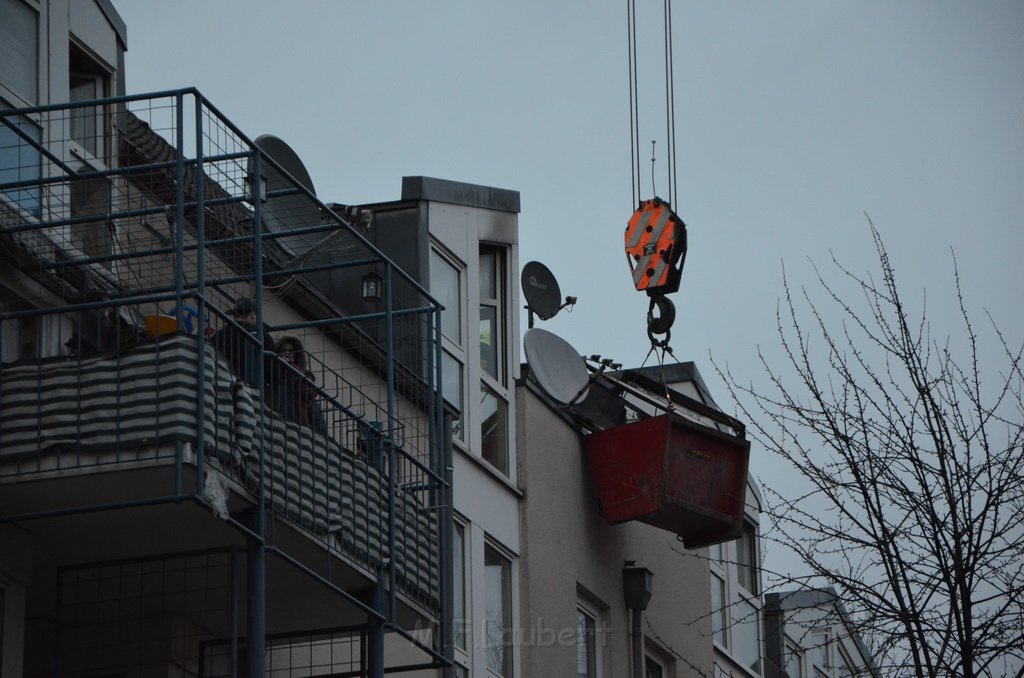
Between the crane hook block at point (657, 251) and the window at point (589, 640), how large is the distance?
425 cm

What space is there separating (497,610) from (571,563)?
1.82 meters

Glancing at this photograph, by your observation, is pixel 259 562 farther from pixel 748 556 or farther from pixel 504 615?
pixel 748 556

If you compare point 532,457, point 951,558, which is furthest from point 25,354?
point 532,457

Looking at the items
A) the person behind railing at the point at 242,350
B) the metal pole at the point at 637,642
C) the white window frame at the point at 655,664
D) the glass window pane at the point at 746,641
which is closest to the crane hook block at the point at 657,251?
the metal pole at the point at 637,642

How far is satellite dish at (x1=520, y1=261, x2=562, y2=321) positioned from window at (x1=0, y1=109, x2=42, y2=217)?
918 centimetres

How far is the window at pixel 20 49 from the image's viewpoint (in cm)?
1545

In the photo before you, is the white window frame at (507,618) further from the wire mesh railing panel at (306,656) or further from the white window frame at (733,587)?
the white window frame at (733,587)

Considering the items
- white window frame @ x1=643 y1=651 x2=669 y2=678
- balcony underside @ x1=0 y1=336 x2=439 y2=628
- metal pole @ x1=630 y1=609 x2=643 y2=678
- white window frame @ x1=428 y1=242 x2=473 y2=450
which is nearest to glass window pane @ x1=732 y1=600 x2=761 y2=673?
white window frame @ x1=643 y1=651 x2=669 y2=678

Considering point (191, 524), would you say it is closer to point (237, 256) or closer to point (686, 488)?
point (237, 256)

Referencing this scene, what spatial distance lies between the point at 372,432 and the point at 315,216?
15.0ft

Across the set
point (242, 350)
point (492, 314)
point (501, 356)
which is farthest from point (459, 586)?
point (242, 350)

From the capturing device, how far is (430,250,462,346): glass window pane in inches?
859

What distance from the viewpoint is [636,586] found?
79.9 ft

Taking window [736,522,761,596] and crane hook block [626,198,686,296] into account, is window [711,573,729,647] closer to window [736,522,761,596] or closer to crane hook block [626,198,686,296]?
window [736,522,761,596]
